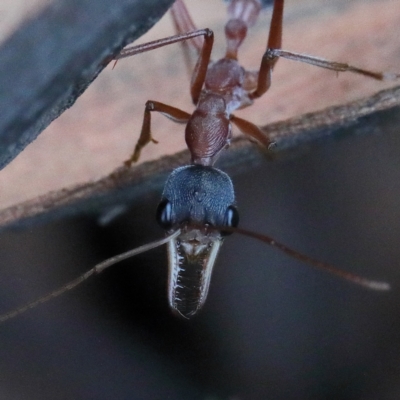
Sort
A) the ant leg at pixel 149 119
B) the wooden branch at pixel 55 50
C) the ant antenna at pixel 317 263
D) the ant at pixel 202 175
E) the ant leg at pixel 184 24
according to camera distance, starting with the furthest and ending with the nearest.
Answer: the ant leg at pixel 184 24 → the ant leg at pixel 149 119 → the ant at pixel 202 175 → the ant antenna at pixel 317 263 → the wooden branch at pixel 55 50

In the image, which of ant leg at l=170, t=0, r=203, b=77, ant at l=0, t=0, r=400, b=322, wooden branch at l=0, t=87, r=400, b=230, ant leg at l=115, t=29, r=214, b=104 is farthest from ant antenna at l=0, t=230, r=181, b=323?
ant leg at l=170, t=0, r=203, b=77

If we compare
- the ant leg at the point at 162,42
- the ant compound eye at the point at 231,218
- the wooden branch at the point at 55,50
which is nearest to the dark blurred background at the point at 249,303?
the ant compound eye at the point at 231,218

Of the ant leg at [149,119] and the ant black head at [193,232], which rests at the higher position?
the ant leg at [149,119]

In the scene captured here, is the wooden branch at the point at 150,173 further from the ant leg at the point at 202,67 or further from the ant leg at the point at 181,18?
the ant leg at the point at 181,18

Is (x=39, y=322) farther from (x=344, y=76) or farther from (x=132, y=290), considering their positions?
(x=344, y=76)

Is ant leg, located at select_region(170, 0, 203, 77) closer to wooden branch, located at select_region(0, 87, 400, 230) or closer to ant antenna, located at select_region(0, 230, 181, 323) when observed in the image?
wooden branch, located at select_region(0, 87, 400, 230)

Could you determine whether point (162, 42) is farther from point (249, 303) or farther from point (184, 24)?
point (249, 303)
